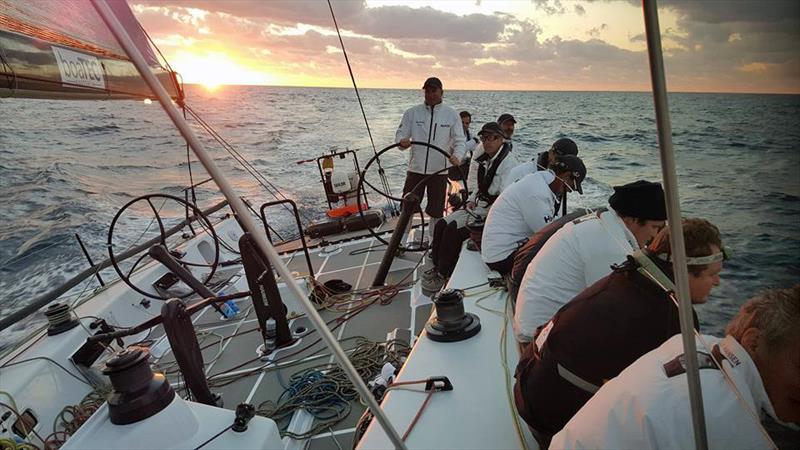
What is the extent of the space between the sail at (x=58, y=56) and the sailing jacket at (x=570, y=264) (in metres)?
1.64

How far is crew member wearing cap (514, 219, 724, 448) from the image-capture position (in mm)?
1165

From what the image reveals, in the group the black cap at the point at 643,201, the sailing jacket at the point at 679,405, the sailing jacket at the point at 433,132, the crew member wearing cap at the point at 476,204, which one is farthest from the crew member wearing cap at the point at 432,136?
the sailing jacket at the point at 679,405

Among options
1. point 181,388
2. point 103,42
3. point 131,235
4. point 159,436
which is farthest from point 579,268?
point 131,235

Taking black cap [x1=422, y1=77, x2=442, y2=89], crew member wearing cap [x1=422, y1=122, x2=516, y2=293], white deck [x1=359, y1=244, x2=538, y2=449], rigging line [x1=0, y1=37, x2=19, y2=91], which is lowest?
white deck [x1=359, y1=244, x2=538, y2=449]

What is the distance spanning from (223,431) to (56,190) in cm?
1021

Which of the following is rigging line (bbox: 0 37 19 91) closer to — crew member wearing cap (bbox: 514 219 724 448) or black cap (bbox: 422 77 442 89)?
crew member wearing cap (bbox: 514 219 724 448)

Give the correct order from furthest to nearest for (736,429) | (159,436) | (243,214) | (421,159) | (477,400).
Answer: (421,159)
(477,400)
(159,436)
(736,429)
(243,214)

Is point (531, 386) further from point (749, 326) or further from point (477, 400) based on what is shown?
point (749, 326)

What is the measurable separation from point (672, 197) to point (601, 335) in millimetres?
695

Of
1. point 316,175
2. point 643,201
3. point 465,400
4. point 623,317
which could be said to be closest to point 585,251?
point 643,201

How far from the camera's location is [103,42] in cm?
284

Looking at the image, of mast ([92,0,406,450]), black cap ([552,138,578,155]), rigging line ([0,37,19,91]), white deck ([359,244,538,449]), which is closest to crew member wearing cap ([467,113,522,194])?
black cap ([552,138,578,155])

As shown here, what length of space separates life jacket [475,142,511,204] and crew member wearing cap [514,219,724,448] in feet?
8.80

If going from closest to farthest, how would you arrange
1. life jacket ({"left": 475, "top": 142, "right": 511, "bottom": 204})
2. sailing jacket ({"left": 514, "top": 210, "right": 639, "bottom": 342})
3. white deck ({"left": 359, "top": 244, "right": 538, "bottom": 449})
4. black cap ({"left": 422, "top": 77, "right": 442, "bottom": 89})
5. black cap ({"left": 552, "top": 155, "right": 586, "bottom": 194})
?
1. white deck ({"left": 359, "top": 244, "right": 538, "bottom": 449})
2. sailing jacket ({"left": 514, "top": 210, "right": 639, "bottom": 342})
3. black cap ({"left": 552, "top": 155, "right": 586, "bottom": 194})
4. life jacket ({"left": 475, "top": 142, "right": 511, "bottom": 204})
5. black cap ({"left": 422, "top": 77, "right": 442, "bottom": 89})
